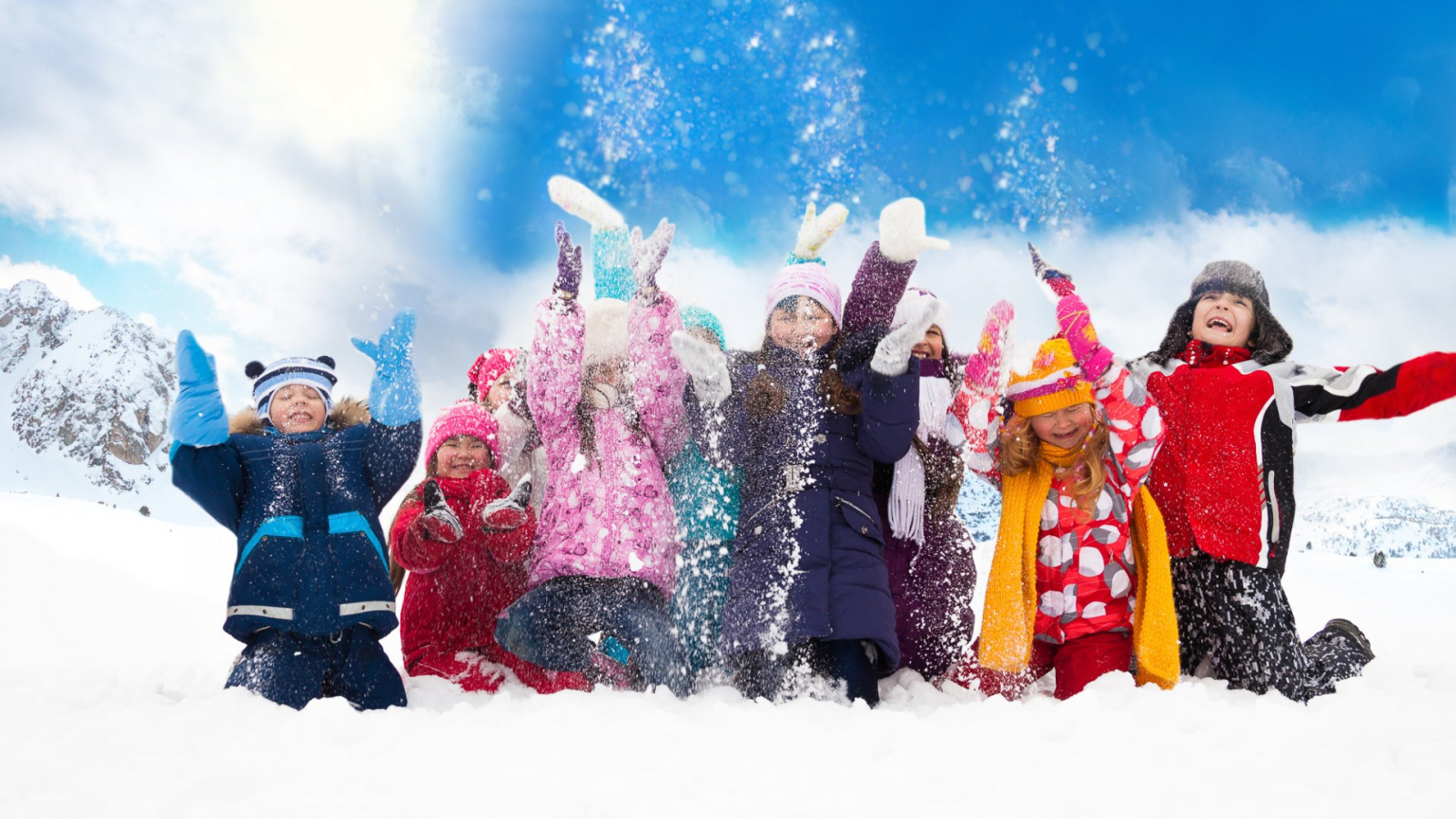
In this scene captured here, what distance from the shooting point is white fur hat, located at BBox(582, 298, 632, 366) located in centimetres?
472

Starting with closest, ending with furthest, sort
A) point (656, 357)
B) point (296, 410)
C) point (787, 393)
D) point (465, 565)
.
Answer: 1. point (787, 393)
2. point (656, 357)
3. point (296, 410)
4. point (465, 565)

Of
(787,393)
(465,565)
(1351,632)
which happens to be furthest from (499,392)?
(1351,632)

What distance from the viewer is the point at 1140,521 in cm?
Result: 434

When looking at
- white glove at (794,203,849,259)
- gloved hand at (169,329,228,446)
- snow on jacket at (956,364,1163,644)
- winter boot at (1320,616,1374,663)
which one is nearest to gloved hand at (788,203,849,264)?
white glove at (794,203,849,259)

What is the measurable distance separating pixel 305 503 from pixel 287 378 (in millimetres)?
814

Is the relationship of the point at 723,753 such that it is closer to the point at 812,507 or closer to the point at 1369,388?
the point at 812,507

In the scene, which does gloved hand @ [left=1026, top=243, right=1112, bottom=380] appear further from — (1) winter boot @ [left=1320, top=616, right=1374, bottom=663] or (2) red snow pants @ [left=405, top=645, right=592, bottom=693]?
(2) red snow pants @ [left=405, top=645, right=592, bottom=693]

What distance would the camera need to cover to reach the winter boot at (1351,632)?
4.38 m

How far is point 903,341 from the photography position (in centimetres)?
381

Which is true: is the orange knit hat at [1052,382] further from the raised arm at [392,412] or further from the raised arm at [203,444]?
the raised arm at [203,444]

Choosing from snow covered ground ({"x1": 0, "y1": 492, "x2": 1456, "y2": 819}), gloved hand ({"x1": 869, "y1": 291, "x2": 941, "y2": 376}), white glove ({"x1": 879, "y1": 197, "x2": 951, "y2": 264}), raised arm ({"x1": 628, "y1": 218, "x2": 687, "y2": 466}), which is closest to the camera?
snow covered ground ({"x1": 0, "y1": 492, "x2": 1456, "y2": 819})

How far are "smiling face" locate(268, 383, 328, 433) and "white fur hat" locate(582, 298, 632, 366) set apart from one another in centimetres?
154

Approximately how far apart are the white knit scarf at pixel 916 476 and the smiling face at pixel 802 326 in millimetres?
597

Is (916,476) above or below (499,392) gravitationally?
below
